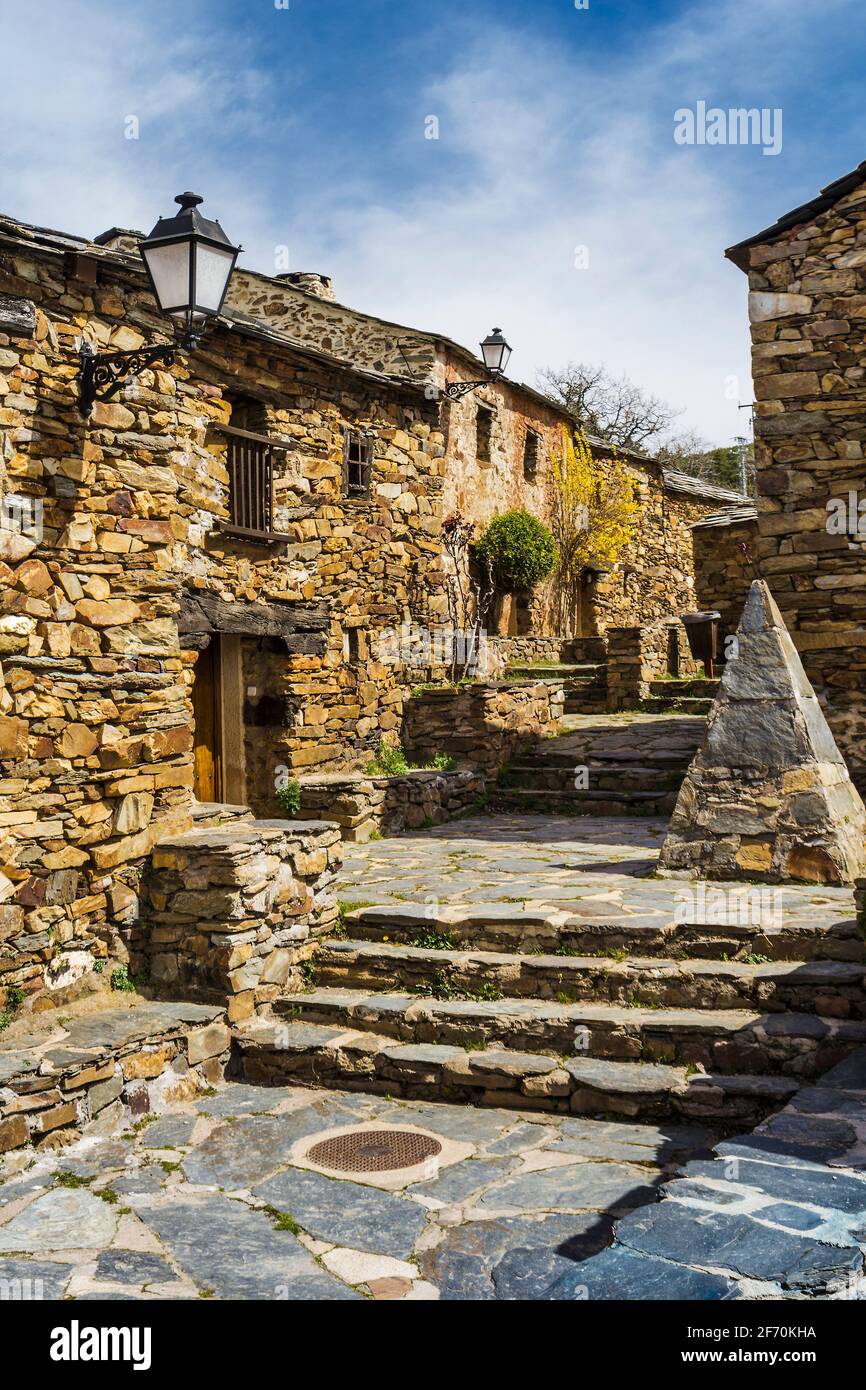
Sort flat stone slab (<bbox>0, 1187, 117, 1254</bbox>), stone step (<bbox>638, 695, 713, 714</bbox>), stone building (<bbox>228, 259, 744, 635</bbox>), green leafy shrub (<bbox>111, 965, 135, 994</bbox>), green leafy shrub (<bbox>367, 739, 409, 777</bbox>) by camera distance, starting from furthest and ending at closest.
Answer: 1. stone step (<bbox>638, 695, 713, 714</bbox>)
2. stone building (<bbox>228, 259, 744, 635</bbox>)
3. green leafy shrub (<bbox>367, 739, 409, 777</bbox>)
4. green leafy shrub (<bbox>111, 965, 135, 994</bbox>)
5. flat stone slab (<bbox>0, 1187, 117, 1254</bbox>)

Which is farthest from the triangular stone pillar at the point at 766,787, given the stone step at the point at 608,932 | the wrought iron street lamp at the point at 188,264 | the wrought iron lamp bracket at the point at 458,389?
the wrought iron lamp bracket at the point at 458,389

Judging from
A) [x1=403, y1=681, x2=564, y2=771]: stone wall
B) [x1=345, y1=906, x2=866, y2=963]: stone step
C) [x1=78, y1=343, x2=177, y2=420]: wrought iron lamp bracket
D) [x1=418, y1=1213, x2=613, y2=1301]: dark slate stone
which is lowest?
[x1=418, y1=1213, x2=613, y2=1301]: dark slate stone

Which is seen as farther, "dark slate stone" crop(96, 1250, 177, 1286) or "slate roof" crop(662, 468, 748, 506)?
"slate roof" crop(662, 468, 748, 506)

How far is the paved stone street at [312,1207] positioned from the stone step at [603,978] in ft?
2.74

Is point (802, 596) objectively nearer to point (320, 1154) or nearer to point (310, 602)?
point (310, 602)

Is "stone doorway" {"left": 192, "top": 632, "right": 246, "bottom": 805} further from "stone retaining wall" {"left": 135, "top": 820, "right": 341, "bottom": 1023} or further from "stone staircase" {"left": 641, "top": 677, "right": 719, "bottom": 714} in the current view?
"stone staircase" {"left": 641, "top": 677, "right": 719, "bottom": 714}

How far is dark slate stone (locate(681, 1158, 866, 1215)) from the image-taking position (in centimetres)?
331

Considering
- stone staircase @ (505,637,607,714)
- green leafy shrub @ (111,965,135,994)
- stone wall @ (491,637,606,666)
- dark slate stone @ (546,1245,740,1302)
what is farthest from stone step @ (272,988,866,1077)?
stone wall @ (491,637,606,666)

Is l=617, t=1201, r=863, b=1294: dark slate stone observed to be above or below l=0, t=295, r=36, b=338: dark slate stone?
below

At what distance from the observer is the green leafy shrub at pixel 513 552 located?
16.7 meters

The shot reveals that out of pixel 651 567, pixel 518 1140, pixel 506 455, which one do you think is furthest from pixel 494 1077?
pixel 651 567

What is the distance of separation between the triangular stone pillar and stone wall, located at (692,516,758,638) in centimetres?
1044

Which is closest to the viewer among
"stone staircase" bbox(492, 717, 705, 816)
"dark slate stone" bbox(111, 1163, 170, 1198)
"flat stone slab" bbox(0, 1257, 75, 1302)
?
"flat stone slab" bbox(0, 1257, 75, 1302)
